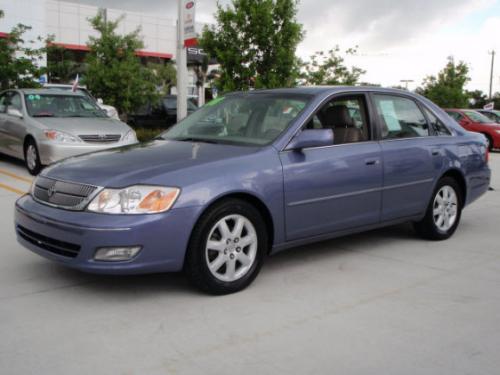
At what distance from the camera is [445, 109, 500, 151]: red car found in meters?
20.2

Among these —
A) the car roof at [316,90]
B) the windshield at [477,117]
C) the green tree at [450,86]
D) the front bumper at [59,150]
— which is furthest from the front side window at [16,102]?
the green tree at [450,86]

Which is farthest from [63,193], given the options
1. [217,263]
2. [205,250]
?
[217,263]

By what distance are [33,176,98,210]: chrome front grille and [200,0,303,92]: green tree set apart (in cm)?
1128

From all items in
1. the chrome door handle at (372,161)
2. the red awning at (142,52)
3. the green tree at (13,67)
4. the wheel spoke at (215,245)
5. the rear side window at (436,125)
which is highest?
the red awning at (142,52)

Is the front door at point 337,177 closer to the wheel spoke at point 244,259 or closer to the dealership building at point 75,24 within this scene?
the wheel spoke at point 244,259

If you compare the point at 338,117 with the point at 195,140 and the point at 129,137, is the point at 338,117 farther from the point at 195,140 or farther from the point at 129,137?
the point at 129,137

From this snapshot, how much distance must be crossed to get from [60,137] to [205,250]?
666 cm

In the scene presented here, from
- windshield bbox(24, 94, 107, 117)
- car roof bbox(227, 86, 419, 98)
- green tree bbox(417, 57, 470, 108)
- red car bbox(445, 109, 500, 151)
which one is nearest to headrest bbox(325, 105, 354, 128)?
car roof bbox(227, 86, 419, 98)

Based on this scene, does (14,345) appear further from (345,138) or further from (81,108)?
(81,108)

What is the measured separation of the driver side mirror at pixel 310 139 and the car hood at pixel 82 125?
6288mm

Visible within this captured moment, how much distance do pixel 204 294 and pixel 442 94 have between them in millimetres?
35208

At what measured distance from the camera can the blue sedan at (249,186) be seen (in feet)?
13.2

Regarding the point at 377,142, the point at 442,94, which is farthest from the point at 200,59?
the point at 377,142

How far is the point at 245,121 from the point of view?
5195 millimetres
